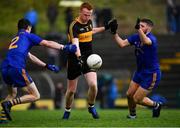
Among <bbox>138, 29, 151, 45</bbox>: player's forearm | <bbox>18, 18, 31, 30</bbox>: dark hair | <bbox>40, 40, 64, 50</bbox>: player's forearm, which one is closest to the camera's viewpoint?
<bbox>40, 40, 64, 50</bbox>: player's forearm

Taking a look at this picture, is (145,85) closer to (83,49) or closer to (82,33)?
(83,49)

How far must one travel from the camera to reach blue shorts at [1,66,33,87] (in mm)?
18906

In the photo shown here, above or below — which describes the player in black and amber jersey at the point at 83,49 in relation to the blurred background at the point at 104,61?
above

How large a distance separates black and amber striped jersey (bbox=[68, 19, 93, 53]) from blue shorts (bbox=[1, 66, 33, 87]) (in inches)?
58.1

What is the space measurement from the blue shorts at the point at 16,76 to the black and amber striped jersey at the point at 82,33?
147 centimetres

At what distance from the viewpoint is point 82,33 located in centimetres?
1994

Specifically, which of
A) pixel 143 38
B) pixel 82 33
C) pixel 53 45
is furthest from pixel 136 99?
pixel 53 45

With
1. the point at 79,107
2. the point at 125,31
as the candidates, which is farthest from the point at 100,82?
the point at 125,31

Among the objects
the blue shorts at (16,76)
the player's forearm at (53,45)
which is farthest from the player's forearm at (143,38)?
the blue shorts at (16,76)

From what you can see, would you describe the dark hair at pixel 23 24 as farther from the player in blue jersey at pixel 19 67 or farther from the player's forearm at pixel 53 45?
the player's forearm at pixel 53 45

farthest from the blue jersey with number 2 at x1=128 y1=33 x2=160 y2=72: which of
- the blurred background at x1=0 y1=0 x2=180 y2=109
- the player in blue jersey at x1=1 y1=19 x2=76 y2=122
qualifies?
the blurred background at x1=0 y1=0 x2=180 y2=109

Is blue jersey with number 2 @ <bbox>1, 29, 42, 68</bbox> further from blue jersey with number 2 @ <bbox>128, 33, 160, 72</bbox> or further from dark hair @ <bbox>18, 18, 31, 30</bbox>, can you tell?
blue jersey with number 2 @ <bbox>128, 33, 160, 72</bbox>

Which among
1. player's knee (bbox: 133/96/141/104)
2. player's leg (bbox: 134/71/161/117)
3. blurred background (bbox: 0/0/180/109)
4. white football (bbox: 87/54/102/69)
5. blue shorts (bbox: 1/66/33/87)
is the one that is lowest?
blurred background (bbox: 0/0/180/109)

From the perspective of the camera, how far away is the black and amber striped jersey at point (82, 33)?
1983cm
